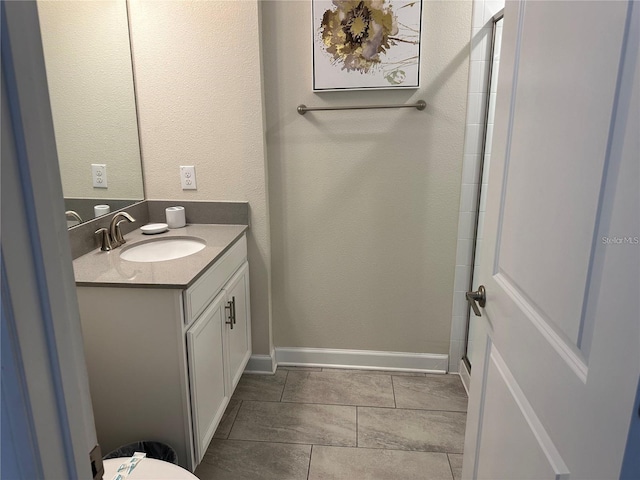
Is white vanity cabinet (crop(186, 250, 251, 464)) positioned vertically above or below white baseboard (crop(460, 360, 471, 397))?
above

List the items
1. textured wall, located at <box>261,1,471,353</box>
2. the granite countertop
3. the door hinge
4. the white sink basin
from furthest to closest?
1. textured wall, located at <box>261,1,471,353</box>
2. the white sink basin
3. the granite countertop
4. the door hinge

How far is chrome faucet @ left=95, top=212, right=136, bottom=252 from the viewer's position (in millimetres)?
1820

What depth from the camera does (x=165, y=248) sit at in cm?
204

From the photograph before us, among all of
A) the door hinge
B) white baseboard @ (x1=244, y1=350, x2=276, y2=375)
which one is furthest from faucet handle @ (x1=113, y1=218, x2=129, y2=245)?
the door hinge

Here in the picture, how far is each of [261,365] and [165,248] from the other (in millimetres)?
897

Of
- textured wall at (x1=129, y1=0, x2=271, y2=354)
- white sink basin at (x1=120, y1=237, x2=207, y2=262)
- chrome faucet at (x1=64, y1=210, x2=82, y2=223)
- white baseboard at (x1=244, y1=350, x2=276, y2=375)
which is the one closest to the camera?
chrome faucet at (x1=64, y1=210, x2=82, y2=223)

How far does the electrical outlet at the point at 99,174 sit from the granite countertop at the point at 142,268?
0.86ft

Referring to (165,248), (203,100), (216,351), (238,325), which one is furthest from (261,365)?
(203,100)

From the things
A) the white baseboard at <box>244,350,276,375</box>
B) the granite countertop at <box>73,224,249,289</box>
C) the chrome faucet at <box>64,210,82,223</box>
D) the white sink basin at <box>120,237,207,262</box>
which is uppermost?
the chrome faucet at <box>64,210,82,223</box>

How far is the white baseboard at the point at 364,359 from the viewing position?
98.3 inches

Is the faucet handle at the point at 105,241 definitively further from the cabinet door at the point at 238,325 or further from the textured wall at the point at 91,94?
the cabinet door at the point at 238,325

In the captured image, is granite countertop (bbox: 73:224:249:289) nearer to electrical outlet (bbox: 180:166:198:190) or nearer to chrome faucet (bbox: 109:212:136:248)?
chrome faucet (bbox: 109:212:136:248)

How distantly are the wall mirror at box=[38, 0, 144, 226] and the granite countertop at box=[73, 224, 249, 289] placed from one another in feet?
0.58

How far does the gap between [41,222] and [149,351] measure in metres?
1.16
